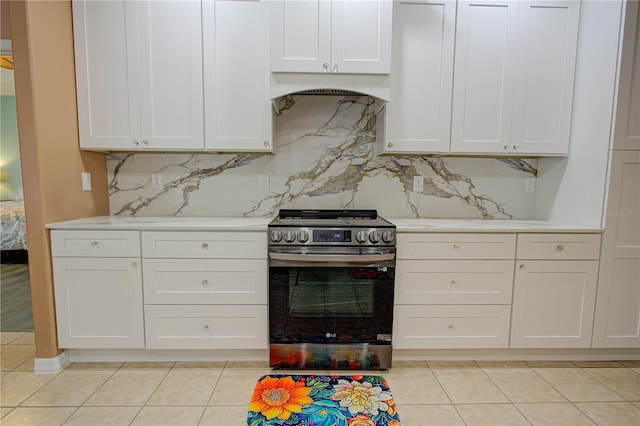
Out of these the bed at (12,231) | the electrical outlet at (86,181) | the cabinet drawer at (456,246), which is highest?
the electrical outlet at (86,181)

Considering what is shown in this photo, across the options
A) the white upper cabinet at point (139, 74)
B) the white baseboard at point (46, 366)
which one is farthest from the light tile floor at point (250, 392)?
the white upper cabinet at point (139, 74)

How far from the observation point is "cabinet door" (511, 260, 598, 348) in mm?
2029

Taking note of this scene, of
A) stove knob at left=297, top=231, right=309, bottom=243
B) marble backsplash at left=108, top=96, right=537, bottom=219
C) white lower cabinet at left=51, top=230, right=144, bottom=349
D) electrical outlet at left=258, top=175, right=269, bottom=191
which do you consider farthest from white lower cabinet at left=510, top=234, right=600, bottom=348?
white lower cabinet at left=51, top=230, right=144, bottom=349

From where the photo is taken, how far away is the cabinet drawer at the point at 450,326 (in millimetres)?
2043

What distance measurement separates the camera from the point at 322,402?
1.53 metres

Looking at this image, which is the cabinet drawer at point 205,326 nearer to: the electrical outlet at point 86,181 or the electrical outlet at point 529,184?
the electrical outlet at point 86,181

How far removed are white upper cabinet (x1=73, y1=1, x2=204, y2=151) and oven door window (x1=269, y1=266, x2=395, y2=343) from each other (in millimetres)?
1155

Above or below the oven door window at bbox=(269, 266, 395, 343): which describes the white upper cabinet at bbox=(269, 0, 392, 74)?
above

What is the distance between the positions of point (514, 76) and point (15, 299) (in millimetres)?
4674

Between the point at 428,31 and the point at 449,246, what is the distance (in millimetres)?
1443

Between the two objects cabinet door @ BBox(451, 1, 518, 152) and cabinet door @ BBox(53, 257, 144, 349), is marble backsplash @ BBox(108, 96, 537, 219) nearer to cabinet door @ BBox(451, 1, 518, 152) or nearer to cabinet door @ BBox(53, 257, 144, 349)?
cabinet door @ BBox(451, 1, 518, 152)

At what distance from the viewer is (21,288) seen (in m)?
3.24

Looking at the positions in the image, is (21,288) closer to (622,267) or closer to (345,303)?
(345,303)

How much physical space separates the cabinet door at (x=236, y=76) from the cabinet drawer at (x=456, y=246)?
117cm
